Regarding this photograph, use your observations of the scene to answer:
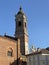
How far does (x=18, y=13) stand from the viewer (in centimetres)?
7875

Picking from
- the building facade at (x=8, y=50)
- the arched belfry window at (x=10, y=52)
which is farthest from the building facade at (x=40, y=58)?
the arched belfry window at (x=10, y=52)

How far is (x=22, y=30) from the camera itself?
74375 millimetres

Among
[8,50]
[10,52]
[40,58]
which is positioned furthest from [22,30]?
[8,50]

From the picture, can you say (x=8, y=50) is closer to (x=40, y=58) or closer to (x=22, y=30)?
(x=40, y=58)

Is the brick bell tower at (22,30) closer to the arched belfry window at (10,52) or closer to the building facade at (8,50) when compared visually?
the building facade at (8,50)

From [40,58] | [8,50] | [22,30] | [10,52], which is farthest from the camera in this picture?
[22,30]

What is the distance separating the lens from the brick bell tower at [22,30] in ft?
235

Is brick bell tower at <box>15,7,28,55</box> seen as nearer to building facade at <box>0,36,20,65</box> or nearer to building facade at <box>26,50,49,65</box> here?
building facade at <box>26,50,49,65</box>

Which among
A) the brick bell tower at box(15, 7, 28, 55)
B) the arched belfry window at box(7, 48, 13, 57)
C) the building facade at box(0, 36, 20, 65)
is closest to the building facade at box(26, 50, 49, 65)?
the building facade at box(0, 36, 20, 65)

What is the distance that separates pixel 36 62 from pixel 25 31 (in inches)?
1018

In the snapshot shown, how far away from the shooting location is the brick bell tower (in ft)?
235

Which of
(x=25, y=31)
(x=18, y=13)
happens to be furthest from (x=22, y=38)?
(x=18, y=13)

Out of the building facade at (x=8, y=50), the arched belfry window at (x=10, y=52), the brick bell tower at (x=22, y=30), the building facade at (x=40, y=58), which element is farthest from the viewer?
the brick bell tower at (x=22, y=30)

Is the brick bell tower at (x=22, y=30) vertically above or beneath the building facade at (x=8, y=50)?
above
